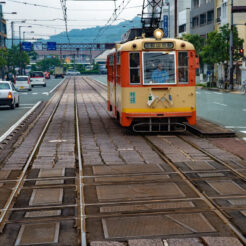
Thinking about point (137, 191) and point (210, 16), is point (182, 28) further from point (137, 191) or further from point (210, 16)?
point (137, 191)

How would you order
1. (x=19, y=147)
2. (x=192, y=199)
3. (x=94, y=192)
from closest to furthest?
(x=192, y=199)
(x=94, y=192)
(x=19, y=147)

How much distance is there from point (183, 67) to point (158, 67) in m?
0.77

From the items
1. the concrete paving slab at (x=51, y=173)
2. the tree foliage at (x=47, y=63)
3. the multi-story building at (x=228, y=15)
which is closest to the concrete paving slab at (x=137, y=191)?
the concrete paving slab at (x=51, y=173)

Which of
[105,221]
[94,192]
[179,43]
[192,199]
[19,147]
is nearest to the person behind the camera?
[105,221]

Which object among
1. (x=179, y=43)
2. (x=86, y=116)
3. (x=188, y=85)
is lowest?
(x=86, y=116)

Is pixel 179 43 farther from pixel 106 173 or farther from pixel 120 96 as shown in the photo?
pixel 106 173

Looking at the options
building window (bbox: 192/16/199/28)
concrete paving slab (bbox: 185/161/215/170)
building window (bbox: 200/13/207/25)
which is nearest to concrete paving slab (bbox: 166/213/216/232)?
concrete paving slab (bbox: 185/161/215/170)

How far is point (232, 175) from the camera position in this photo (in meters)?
10.3

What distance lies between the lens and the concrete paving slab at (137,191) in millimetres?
8688

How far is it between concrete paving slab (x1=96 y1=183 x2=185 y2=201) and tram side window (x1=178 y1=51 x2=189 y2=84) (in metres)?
7.54

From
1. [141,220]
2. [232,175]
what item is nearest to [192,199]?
[141,220]

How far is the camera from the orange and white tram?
54.0ft

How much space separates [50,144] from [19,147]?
0.88 m

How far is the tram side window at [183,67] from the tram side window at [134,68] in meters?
1.24
